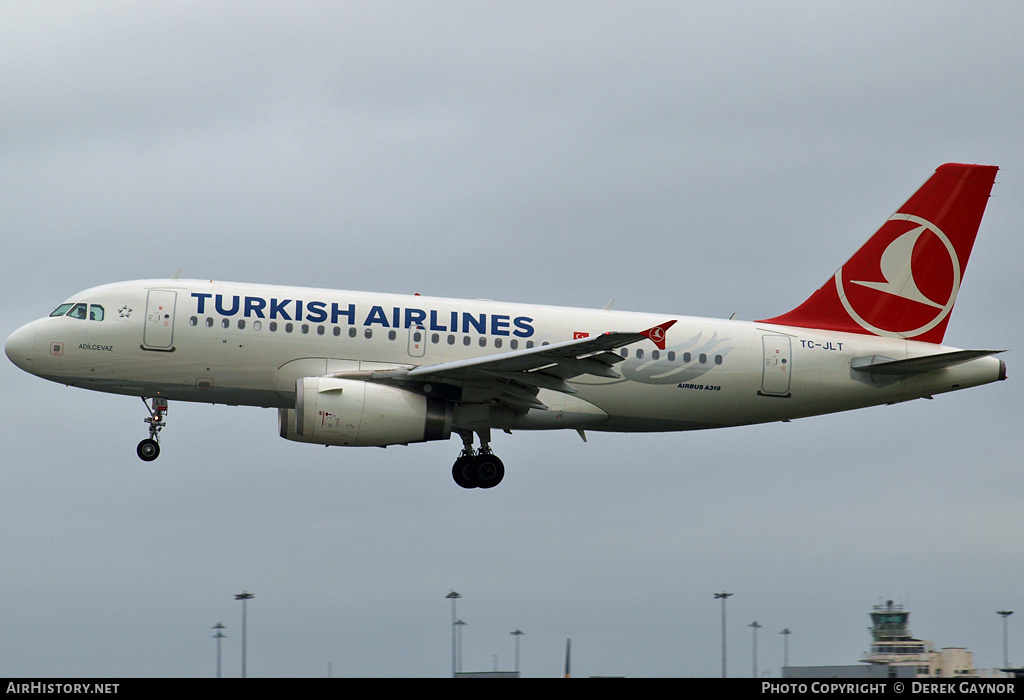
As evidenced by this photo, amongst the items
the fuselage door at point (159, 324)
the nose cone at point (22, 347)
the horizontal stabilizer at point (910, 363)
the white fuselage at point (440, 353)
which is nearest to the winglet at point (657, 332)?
the white fuselage at point (440, 353)

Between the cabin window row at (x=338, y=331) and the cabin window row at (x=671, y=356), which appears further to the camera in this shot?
the cabin window row at (x=671, y=356)

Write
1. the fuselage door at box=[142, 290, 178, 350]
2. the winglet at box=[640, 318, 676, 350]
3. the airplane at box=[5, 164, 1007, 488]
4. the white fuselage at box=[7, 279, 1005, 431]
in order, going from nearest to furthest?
the winglet at box=[640, 318, 676, 350], the airplane at box=[5, 164, 1007, 488], the fuselage door at box=[142, 290, 178, 350], the white fuselage at box=[7, 279, 1005, 431]

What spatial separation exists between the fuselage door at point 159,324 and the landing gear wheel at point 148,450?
294 cm

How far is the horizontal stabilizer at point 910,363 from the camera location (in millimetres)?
32188

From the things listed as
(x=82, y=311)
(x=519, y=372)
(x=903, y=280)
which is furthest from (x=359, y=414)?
(x=903, y=280)

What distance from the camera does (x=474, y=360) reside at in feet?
96.3

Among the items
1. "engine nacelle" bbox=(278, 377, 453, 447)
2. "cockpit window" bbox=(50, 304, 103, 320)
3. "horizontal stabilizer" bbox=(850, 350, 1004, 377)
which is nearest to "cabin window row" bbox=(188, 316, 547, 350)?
"engine nacelle" bbox=(278, 377, 453, 447)

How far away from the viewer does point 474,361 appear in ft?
96.3

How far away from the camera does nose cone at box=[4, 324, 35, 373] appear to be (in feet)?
100

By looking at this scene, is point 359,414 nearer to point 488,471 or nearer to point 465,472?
point 465,472

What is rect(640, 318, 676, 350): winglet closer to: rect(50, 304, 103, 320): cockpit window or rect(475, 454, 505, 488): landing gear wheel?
rect(475, 454, 505, 488): landing gear wheel

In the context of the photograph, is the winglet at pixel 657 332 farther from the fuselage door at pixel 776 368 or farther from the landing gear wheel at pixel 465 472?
the landing gear wheel at pixel 465 472
